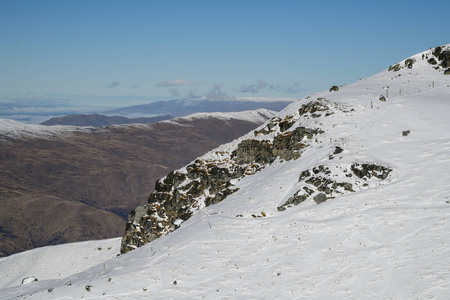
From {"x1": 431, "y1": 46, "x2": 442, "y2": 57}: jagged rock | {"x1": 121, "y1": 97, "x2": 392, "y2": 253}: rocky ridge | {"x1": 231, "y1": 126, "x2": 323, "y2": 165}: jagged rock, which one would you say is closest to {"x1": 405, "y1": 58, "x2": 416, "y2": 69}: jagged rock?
{"x1": 431, "y1": 46, "x2": 442, "y2": 57}: jagged rock

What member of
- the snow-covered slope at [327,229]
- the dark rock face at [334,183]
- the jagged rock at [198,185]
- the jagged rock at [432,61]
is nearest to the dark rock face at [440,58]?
the jagged rock at [432,61]

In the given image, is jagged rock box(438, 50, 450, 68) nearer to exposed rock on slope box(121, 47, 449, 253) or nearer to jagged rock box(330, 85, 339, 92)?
exposed rock on slope box(121, 47, 449, 253)

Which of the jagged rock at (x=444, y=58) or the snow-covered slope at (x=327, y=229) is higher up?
→ the jagged rock at (x=444, y=58)

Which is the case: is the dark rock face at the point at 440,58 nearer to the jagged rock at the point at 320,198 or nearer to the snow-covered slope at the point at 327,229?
the snow-covered slope at the point at 327,229

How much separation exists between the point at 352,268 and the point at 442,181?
11325 millimetres

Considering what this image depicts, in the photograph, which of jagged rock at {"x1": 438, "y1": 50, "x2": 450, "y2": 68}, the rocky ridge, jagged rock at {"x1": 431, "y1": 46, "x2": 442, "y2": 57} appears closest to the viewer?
the rocky ridge

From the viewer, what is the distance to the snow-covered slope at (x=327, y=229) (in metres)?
18.8

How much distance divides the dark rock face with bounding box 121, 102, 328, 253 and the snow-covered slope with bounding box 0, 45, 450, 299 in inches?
87.0

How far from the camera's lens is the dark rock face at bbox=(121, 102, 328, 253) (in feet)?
152

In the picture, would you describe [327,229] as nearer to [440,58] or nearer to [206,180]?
[206,180]

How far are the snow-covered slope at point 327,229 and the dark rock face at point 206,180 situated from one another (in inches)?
87.0

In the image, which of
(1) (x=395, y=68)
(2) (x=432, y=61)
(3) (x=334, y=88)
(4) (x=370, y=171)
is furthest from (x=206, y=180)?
(2) (x=432, y=61)

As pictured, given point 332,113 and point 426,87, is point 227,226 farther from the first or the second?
point 426,87

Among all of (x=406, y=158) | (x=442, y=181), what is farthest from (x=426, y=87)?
(x=442, y=181)
